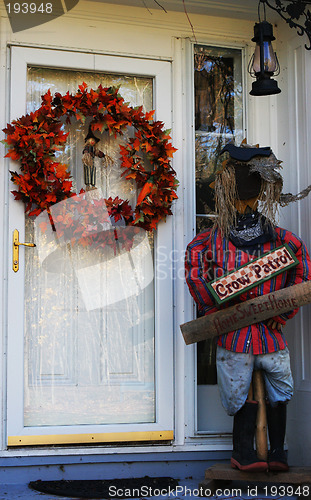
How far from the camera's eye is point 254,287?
10.7 feet

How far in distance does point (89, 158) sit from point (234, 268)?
1.12 metres

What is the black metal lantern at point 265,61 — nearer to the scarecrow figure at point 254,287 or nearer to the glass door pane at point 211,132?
the scarecrow figure at point 254,287

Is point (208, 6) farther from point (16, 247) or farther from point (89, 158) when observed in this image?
point (16, 247)

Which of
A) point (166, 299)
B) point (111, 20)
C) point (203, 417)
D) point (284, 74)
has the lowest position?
point (203, 417)

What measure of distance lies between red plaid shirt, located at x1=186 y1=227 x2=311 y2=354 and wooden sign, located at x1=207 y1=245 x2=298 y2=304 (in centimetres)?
6

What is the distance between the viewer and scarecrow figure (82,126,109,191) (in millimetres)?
3754

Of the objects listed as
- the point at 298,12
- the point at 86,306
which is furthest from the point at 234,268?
the point at 298,12

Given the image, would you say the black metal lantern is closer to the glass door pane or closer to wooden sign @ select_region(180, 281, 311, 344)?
the glass door pane

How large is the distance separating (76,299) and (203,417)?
41.0 inches

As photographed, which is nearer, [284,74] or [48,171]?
[48,171]

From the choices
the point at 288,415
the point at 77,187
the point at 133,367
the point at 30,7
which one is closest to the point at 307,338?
the point at 288,415

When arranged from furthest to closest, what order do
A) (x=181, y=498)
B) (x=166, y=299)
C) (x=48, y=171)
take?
(x=166, y=299)
(x=48, y=171)
(x=181, y=498)

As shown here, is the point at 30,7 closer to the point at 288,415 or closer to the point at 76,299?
the point at 76,299

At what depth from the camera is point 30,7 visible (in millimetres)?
3756
